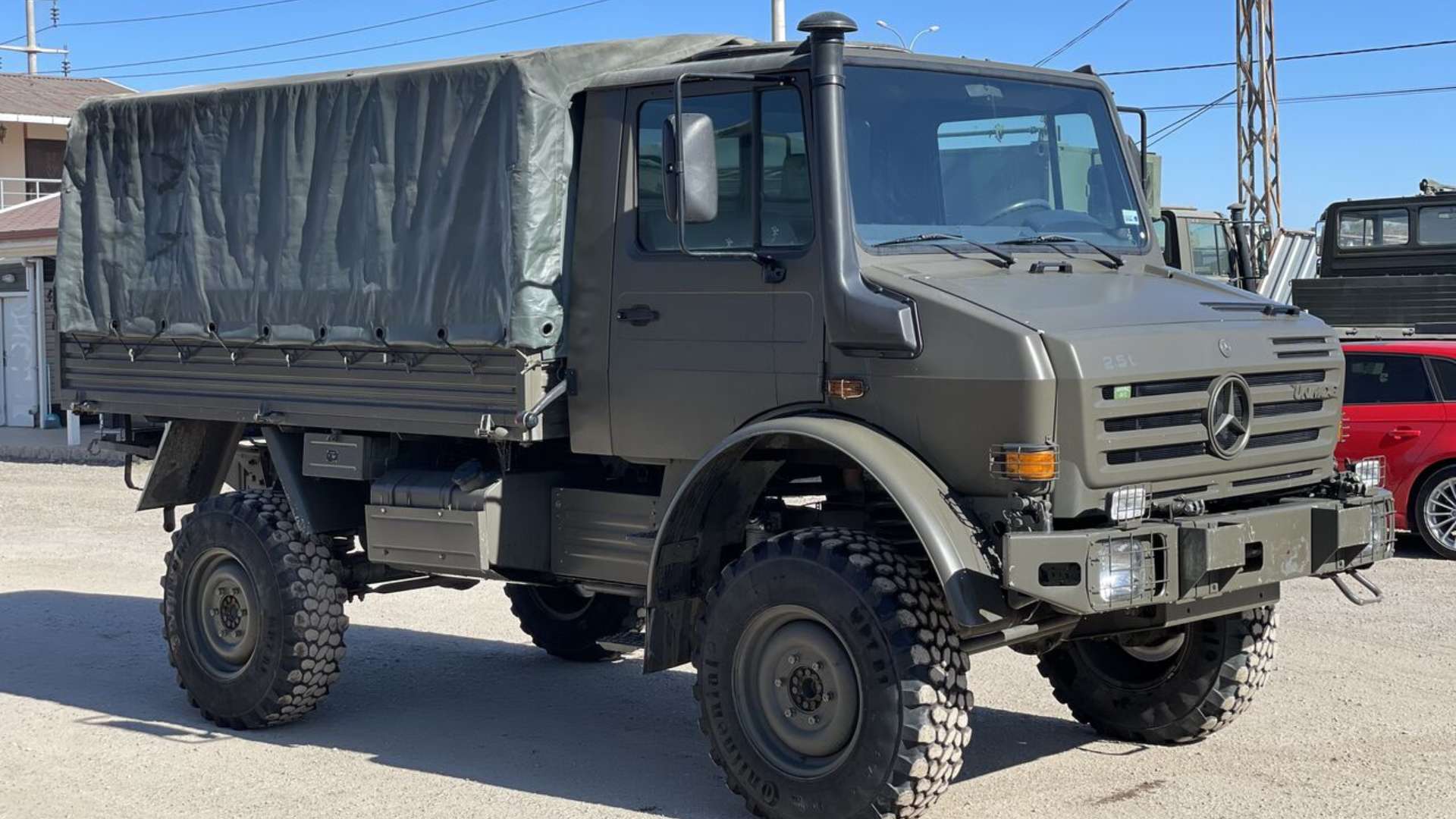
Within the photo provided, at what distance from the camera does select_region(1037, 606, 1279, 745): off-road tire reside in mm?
7242

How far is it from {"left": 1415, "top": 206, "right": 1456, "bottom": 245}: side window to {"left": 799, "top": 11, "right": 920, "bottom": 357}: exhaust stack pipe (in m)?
15.0

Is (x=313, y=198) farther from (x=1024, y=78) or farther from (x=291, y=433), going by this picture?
(x=1024, y=78)

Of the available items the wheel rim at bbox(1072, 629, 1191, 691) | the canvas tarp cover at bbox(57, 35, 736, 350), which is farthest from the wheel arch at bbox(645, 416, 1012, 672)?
the wheel rim at bbox(1072, 629, 1191, 691)

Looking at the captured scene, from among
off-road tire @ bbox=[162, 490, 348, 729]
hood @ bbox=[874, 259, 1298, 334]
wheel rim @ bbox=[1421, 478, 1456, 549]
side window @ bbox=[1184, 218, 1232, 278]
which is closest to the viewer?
hood @ bbox=[874, 259, 1298, 334]

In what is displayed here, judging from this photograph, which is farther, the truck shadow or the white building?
the white building

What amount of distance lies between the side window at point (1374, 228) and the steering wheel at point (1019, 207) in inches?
559

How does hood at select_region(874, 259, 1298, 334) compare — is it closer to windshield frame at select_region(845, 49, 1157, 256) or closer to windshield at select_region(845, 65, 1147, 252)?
windshield frame at select_region(845, 49, 1157, 256)

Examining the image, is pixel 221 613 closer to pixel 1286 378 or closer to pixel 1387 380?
pixel 1286 378

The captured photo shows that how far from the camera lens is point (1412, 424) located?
43.7ft

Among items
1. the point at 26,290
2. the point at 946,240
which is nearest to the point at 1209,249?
the point at 946,240

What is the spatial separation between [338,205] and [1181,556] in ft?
13.5

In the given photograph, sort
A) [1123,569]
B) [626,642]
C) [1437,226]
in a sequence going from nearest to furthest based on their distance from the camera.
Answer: [1123,569], [626,642], [1437,226]

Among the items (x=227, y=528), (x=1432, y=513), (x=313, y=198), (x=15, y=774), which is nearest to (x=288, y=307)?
(x=313, y=198)

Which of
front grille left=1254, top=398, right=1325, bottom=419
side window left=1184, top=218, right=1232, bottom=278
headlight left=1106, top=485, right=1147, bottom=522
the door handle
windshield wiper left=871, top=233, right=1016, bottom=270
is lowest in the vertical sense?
headlight left=1106, top=485, right=1147, bottom=522
